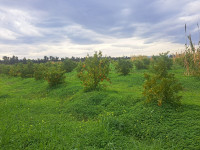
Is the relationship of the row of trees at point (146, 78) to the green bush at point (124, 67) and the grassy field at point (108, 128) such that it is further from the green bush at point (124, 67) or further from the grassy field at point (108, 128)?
the grassy field at point (108, 128)

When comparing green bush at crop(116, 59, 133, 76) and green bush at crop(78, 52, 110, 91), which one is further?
green bush at crop(116, 59, 133, 76)

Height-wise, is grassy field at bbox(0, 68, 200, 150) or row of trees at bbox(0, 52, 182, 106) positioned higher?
row of trees at bbox(0, 52, 182, 106)

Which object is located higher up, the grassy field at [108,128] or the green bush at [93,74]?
the green bush at [93,74]

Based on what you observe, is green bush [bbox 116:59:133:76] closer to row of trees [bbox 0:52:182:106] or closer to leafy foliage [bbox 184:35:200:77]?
row of trees [bbox 0:52:182:106]

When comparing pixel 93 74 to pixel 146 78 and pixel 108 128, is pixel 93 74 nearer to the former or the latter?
pixel 146 78

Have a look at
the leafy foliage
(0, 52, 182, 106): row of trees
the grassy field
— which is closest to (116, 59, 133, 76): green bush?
(0, 52, 182, 106): row of trees

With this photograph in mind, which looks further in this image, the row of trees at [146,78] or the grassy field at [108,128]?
the row of trees at [146,78]

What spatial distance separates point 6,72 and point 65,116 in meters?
24.9

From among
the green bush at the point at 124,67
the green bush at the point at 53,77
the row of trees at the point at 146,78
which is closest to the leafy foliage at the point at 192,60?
the row of trees at the point at 146,78

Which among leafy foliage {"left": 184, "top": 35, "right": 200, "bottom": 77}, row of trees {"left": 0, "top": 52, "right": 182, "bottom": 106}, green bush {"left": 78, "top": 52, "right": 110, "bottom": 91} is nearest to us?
row of trees {"left": 0, "top": 52, "right": 182, "bottom": 106}

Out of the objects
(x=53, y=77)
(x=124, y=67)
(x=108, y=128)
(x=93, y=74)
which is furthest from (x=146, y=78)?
(x=124, y=67)

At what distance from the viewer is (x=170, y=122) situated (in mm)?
4352

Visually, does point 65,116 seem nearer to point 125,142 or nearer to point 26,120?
point 26,120

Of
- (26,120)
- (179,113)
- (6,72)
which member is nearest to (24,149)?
(26,120)
